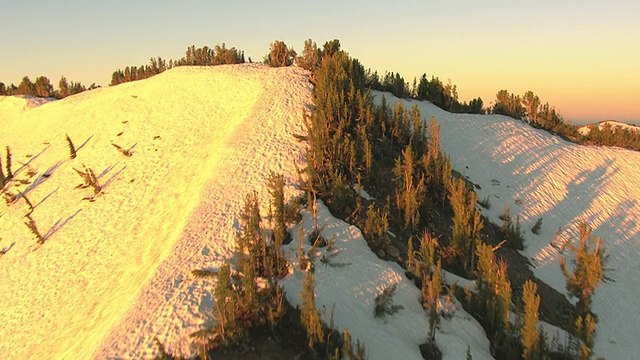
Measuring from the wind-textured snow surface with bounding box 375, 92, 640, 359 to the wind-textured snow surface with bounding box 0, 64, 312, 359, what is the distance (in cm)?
642

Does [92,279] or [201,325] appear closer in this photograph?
[201,325]

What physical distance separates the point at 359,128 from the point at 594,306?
7.52 metres

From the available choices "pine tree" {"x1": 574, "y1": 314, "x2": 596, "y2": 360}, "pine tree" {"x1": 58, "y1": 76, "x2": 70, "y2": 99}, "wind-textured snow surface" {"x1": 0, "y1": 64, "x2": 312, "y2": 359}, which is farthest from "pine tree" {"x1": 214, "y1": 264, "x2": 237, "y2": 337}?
"pine tree" {"x1": 58, "y1": 76, "x2": 70, "y2": 99}

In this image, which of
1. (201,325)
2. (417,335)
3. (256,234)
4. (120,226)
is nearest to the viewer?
(201,325)

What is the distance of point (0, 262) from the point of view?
1106cm

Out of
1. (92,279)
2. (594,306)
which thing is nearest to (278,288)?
(92,279)

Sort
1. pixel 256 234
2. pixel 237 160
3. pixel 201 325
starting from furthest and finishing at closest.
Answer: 1. pixel 237 160
2. pixel 256 234
3. pixel 201 325

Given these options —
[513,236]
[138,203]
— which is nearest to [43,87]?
[138,203]

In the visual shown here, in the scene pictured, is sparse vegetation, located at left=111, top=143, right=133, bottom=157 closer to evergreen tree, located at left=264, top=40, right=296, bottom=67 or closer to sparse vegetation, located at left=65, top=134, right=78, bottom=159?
sparse vegetation, located at left=65, top=134, right=78, bottom=159

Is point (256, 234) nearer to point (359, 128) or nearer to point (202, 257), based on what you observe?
point (202, 257)

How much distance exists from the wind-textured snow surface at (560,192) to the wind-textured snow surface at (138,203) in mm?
6417

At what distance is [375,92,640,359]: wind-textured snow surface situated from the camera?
9.52m

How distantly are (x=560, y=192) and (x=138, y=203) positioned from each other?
44.3 ft

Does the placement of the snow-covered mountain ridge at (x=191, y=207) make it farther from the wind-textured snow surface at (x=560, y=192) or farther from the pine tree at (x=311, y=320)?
the pine tree at (x=311, y=320)
